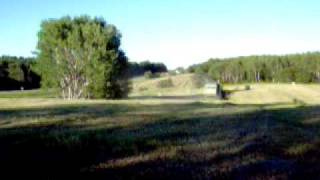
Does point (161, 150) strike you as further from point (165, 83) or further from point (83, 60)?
point (165, 83)

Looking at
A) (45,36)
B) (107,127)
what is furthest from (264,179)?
(45,36)

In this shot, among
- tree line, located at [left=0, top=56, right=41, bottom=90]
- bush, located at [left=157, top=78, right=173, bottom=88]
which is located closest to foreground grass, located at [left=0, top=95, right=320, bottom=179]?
bush, located at [left=157, top=78, right=173, bottom=88]

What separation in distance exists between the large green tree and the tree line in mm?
84714

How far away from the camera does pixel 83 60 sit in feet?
322

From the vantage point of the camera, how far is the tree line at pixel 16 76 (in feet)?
610

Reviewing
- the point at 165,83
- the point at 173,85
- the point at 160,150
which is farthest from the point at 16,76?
the point at 160,150

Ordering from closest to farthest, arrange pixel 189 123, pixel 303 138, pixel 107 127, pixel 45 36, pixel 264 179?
1. pixel 264 179
2. pixel 303 138
3. pixel 107 127
4. pixel 189 123
5. pixel 45 36

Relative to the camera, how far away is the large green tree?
316ft

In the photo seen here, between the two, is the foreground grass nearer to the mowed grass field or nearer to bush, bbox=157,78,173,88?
the mowed grass field

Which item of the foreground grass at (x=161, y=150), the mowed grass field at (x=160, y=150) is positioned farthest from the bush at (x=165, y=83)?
the foreground grass at (x=161, y=150)

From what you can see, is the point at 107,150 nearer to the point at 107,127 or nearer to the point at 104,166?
the point at 104,166

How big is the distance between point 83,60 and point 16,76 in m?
94.3

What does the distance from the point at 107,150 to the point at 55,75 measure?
83.5 meters

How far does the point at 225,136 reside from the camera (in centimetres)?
1947
